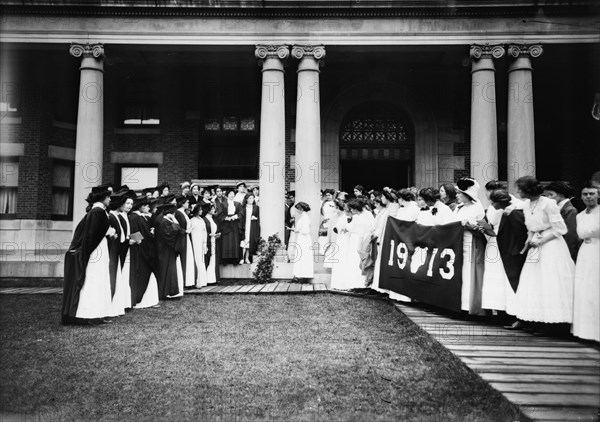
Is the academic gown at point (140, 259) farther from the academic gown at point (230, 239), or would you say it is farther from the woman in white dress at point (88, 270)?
the academic gown at point (230, 239)

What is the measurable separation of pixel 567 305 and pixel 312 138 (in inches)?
390

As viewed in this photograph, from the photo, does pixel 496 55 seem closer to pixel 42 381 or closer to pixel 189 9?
pixel 189 9

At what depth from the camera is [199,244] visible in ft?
42.7

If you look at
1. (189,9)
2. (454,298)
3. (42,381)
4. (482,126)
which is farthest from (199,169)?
(42,381)

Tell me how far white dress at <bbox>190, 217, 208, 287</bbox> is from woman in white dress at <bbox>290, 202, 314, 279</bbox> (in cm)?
268

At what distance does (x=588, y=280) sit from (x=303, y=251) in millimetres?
8588

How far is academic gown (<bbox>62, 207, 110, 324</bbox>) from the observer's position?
27.0 ft

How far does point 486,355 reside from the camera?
17.3 ft

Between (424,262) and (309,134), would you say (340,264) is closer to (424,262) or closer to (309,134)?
(424,262)

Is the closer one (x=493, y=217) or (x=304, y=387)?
(x=304, y=387)

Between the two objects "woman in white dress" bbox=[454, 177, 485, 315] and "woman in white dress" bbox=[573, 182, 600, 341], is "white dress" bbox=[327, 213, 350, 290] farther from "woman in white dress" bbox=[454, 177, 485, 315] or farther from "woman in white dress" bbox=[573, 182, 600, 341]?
"woman in white dress" bbox=[573, 182, 600, 341]

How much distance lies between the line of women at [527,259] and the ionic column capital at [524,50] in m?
8.51

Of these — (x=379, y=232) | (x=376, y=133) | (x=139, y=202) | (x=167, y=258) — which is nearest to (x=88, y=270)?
(x=139, y=202)

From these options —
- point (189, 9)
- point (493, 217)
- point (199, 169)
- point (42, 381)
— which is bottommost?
point (42, 381)
